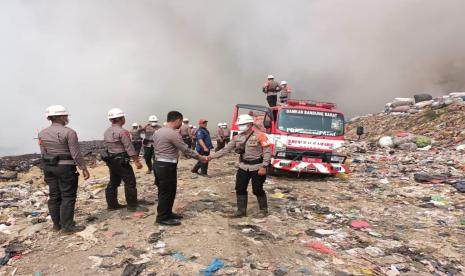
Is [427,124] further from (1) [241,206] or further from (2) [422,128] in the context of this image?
(1) [241,206]

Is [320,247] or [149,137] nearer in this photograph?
[320,247]

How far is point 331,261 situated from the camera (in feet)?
15.3

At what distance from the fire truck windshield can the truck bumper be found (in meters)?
0.92

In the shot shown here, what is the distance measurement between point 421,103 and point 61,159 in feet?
76.6

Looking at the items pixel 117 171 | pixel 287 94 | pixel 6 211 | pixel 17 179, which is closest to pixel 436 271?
pixel 117 171

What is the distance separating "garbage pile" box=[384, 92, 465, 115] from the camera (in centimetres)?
2064

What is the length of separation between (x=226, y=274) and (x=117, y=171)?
10.3 feet

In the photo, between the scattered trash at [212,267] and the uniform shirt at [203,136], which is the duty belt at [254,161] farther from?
the uniform shirt at [203,136]

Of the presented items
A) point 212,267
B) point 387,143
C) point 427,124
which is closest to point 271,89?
point 387,143

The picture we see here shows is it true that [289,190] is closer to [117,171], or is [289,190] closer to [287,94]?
[117,171]

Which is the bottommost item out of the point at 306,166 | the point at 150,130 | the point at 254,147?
the point at 306,166

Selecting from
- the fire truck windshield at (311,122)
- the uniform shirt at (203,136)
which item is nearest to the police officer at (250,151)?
the uniform shirt at (203,136)

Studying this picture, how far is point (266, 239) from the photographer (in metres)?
5.35

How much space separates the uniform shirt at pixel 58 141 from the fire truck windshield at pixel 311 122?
20.4 ft
